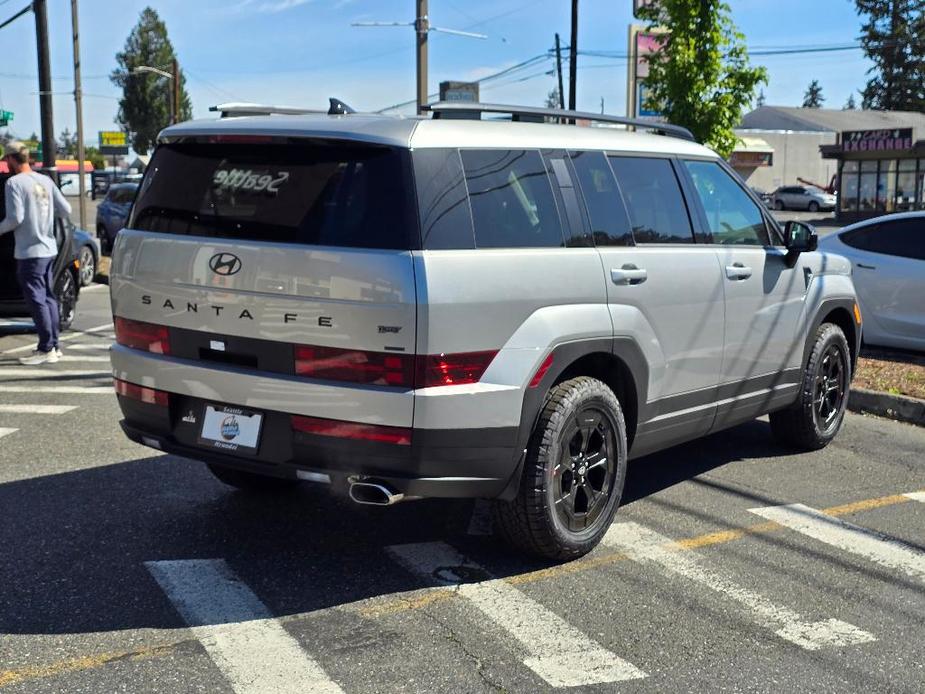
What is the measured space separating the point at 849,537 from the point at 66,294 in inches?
366

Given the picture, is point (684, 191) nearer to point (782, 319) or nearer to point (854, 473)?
point (782, 319)

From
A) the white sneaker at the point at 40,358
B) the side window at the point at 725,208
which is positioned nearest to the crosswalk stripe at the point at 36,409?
the white sneaker at the point at 40,358

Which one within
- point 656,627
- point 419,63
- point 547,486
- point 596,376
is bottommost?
point 656,627

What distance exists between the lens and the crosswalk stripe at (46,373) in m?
9.64

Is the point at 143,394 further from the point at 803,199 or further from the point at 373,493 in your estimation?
the point at 803,199

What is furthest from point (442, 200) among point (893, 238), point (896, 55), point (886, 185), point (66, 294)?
point (896, 55)

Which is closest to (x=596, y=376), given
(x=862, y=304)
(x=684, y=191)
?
(x=684, y=191)

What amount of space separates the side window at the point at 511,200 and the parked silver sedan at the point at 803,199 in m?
55.4

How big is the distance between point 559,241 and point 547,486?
1057 mm

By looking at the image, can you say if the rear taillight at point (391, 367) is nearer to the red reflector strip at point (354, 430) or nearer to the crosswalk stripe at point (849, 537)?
the red reflector strip at point (354, 430)

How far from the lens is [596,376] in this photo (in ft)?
16.8

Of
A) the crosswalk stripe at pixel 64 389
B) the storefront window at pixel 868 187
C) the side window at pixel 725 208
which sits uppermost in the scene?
the storefront window at pixel 868 187

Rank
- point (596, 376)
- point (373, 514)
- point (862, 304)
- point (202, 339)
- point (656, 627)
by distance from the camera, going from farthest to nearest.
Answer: point (862, 304) → point (373, 514) → point (596, 376) → point (202, 339) → point (656, 627)

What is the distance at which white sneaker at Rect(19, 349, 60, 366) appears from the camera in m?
10.3
